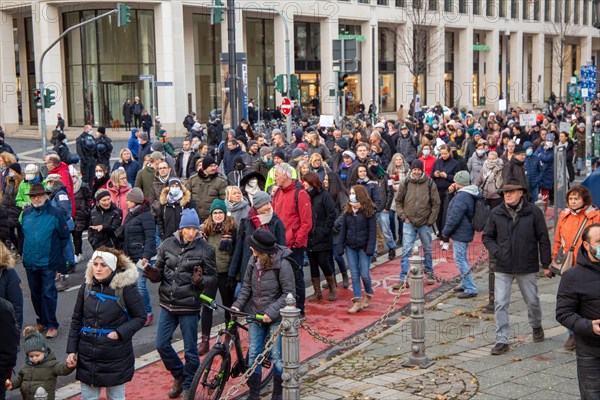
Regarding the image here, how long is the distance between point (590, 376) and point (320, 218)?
230 inches

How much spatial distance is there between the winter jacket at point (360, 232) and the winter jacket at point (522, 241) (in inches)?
101

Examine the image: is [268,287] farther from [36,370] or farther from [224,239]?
[36,370]

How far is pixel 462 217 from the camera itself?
39.8 ft

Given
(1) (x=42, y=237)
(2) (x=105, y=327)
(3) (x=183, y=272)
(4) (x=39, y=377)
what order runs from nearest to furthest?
(2) (x=105, y=327) → (4) (x=39, y=377) → (3) (x=183, y=272) → (1) (x=42, y=237)

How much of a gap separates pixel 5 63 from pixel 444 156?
40.7 metres

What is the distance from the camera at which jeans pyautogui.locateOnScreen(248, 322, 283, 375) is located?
834 centimetres

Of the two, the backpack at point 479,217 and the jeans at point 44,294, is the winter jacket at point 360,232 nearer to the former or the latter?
the backpack at point 479,217

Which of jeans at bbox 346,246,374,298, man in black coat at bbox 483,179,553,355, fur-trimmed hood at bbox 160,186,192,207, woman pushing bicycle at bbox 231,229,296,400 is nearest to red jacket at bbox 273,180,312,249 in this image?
jeans at bbox 346,246,374,298

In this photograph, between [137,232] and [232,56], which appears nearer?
[137,232]

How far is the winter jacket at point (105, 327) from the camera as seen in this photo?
7.23 m

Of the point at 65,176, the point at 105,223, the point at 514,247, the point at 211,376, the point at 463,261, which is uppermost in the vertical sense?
the point at 65,176

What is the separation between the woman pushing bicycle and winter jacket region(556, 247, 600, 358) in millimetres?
2659

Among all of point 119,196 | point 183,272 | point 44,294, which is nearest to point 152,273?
point 183,272

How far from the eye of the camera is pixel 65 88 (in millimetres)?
48438
